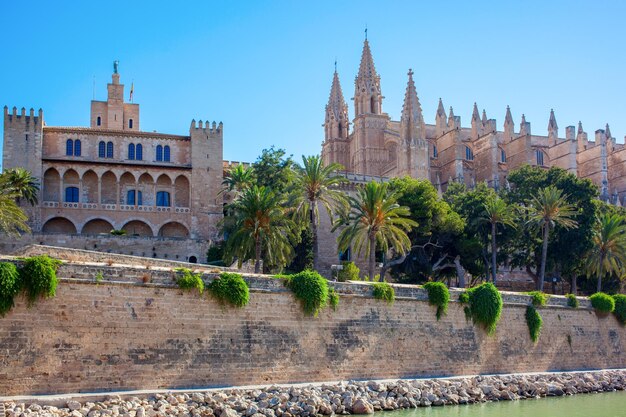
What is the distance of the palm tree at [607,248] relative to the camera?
44.3 meters

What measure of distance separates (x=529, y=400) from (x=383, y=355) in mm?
5286

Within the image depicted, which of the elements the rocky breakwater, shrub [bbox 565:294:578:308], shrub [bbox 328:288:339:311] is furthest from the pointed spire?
shrub [bbox 328:288:339:311]

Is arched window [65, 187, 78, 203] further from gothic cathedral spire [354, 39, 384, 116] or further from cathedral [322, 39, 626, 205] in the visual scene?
gothic cathedral spire [354, 39, 384, 116]

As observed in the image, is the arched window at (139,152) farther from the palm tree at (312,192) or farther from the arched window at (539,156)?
the arched window at (539,156)

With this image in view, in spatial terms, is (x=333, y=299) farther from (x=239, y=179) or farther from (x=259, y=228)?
(x=239, y=179)

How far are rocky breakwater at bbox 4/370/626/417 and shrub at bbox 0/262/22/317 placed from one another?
2472 millimetres

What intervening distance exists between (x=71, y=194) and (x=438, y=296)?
97.3 feet

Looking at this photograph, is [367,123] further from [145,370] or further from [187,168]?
[145,370]

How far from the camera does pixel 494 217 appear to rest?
4406 centimetres

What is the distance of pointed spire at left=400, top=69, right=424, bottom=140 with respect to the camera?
6606cm

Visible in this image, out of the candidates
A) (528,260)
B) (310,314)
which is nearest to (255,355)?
(310,314)

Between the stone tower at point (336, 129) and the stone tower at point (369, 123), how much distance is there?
15.4ft

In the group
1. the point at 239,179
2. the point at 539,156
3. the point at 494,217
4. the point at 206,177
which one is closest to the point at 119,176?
the point at 206,177

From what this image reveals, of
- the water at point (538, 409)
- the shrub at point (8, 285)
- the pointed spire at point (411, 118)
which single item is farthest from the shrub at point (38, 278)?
the pointed spire at point (411, 118)
